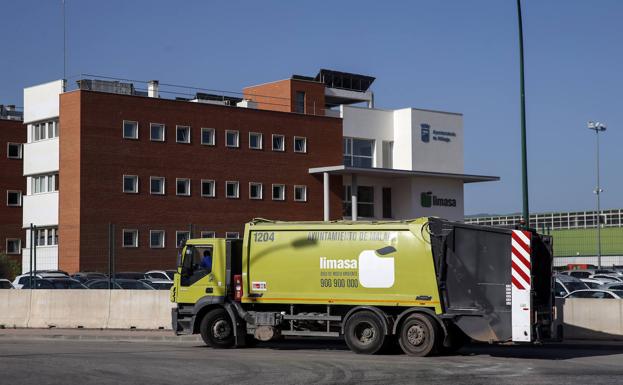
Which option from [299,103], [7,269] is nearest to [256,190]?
[299,103]

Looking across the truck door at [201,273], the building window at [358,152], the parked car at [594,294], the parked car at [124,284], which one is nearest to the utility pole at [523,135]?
the parked car at [594,294]

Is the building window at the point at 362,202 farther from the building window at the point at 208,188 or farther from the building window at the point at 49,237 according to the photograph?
the building window at the point at 49,237

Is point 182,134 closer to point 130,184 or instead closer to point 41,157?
point 130,184

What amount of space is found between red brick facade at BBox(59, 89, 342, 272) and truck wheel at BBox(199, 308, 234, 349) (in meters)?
26.6

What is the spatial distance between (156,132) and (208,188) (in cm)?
471

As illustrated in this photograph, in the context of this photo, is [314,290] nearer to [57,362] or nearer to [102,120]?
[57,362]

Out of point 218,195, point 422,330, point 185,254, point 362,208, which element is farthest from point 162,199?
point 422,330

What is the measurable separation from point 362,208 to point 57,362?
48.7 m

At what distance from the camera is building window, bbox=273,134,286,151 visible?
2537 inches

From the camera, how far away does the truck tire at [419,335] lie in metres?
20.4

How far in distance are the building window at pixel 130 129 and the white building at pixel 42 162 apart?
3772 mm

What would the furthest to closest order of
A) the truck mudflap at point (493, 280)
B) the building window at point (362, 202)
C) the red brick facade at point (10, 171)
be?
the red brick facade at point (10, 171) → the building window at point (362, 202) → the truck mudflap at point (493, 280)

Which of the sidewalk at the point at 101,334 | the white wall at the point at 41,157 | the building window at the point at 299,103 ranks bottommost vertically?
the sidewalk at the point at 101,334

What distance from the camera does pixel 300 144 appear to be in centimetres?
6575
